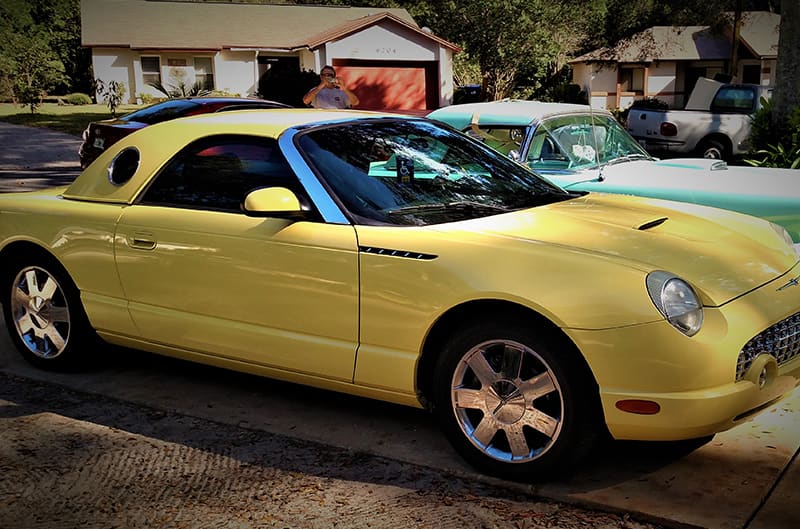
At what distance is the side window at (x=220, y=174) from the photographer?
4.69 metres

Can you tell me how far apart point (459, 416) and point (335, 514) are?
0.69 metres

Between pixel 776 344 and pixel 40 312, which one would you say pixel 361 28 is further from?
pixel 776 344

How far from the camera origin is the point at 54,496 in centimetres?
396

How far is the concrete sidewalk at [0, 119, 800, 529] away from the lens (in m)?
3.69

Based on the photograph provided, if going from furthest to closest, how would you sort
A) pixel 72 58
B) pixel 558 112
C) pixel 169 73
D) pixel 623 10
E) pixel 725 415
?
pixel 72 58, pixel 623 10, pixel 169 73, pixel 558 112, pixel 725 415

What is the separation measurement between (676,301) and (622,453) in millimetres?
961

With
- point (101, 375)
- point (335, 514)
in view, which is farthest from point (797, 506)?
point (101, 375)

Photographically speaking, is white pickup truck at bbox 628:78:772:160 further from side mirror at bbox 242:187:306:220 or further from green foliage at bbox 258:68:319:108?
side mirror at bbox 242:187:306:220

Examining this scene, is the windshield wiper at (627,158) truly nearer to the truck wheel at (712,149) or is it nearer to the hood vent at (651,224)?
the hood vent at (651,224)

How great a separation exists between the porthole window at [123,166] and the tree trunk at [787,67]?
10.2 metres

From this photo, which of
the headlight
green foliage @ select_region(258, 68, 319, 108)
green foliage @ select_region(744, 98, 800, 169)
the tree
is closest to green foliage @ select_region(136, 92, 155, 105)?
the tree

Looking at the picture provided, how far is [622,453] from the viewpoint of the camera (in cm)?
423

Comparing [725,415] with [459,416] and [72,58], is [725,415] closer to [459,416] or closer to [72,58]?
[459,416]

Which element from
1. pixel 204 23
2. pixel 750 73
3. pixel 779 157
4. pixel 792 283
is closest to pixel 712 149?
pixel 779 157
